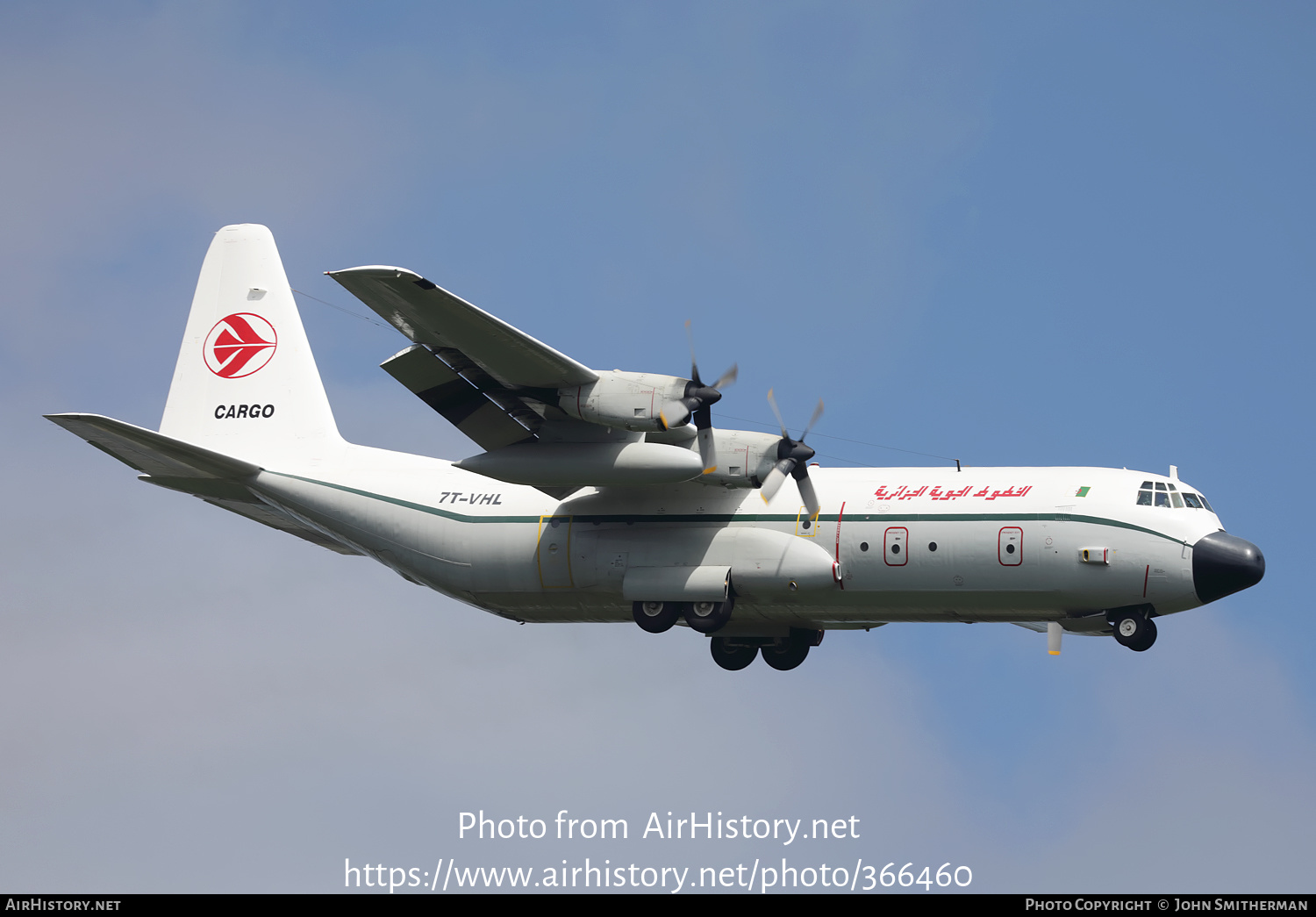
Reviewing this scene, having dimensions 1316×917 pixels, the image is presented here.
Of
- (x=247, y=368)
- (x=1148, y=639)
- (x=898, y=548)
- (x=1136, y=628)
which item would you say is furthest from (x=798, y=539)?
(x=247, y=368)

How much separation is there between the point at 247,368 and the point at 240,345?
540mm

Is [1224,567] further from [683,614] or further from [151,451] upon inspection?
[151,451]

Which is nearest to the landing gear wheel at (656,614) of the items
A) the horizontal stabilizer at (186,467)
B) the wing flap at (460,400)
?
the wing flap at (460,400)

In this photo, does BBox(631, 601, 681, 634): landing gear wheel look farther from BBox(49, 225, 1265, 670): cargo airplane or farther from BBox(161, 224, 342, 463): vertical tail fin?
BBox(161, 224, 342, 463): vertical tail fin

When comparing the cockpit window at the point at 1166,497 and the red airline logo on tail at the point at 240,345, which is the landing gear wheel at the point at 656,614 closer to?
the cockpit window at the point at 1166,497

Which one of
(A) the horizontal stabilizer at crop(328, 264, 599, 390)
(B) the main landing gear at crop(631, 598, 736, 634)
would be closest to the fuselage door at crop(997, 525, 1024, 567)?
(B) the main landing gear at crop(631, 598, 736, 634)

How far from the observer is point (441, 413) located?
2745 centimetres

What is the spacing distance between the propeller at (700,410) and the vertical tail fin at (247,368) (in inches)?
319

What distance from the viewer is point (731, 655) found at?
3191 cm

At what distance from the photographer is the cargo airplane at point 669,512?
26.3 m

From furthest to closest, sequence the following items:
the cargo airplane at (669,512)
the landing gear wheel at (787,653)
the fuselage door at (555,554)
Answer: the landing gear wheel at (787,653), the fuselage door at (555,554), the cargo airplane at (669,512)
